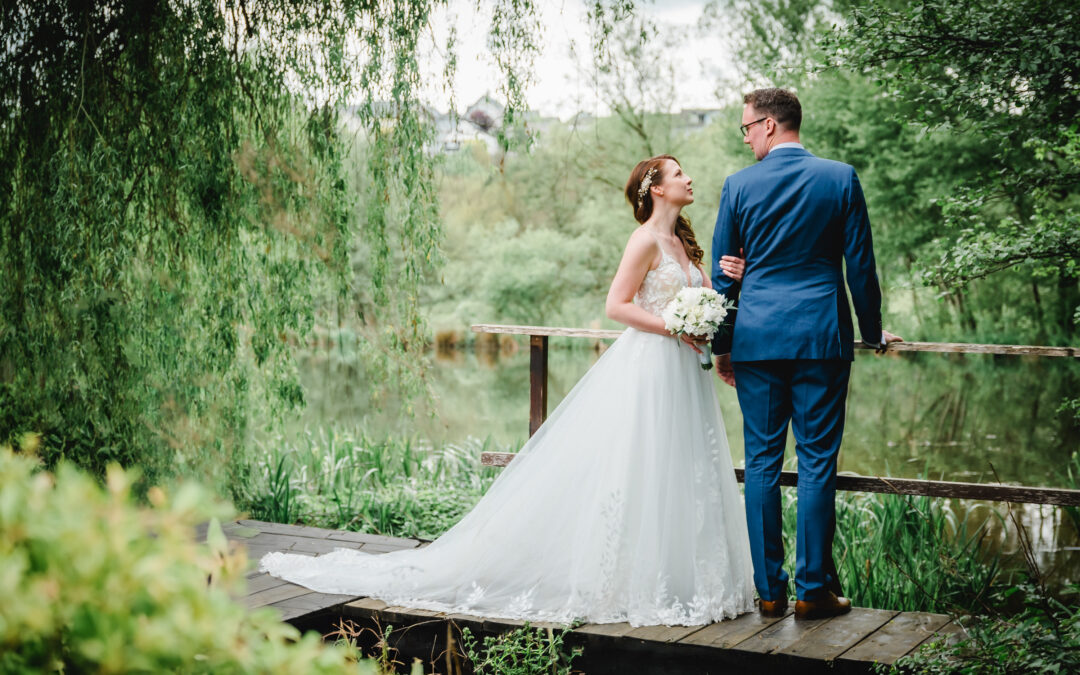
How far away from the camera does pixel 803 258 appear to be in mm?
3020

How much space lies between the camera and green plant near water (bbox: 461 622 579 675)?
9.37ft

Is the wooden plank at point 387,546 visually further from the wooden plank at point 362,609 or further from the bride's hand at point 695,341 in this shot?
the bride's hand at point 695,341

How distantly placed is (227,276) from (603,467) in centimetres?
174

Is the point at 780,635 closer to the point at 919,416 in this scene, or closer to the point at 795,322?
the point at 795,322

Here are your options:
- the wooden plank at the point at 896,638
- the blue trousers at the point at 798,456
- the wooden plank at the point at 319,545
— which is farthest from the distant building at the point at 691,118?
the wooden plank at the point at 896,638

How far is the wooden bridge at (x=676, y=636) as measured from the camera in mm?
2826

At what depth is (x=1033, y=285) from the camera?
15461mm

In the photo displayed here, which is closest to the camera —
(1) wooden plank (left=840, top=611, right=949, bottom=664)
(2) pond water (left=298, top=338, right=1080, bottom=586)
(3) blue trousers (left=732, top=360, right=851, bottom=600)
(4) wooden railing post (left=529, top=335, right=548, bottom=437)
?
(1) wooden plank (left=840, top=611, right=949, bottom=664)

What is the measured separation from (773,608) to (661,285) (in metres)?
1.19

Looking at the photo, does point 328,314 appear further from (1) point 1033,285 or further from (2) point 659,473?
(1) point 1033,285

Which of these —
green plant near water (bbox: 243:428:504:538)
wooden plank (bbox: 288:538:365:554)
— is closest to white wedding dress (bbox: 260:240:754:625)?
wooden plank (bbox: 288:538:365:554)

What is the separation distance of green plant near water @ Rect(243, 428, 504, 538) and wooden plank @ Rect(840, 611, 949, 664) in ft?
8.51

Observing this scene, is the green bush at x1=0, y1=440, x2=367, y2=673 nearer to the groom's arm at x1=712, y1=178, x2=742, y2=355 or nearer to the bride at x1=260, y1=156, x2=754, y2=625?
the bride at x1=260, y1=156, x2=754, y2=625

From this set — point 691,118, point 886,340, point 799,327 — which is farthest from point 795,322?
point 691,118
